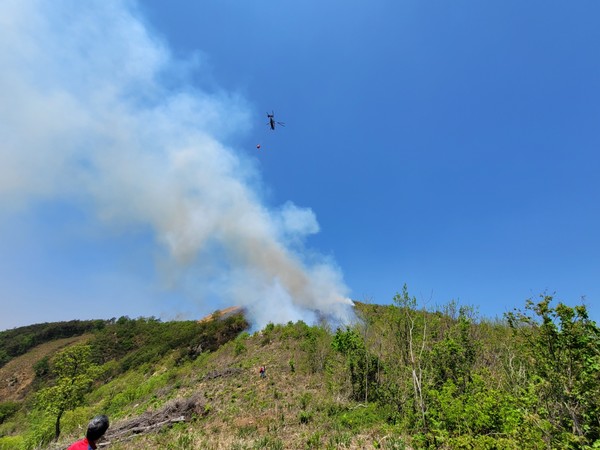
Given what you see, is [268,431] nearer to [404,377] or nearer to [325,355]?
[404,377]

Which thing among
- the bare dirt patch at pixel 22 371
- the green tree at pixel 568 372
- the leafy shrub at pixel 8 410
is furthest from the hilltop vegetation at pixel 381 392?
the bare dirt patch at pixel 22 371

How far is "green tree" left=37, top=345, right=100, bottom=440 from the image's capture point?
26.8 metres

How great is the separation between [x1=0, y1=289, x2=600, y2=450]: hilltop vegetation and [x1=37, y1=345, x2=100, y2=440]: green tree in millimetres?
146

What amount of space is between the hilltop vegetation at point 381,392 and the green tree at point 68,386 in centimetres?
15

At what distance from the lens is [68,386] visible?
90.8 feet

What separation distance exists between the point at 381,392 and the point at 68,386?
1085 inches

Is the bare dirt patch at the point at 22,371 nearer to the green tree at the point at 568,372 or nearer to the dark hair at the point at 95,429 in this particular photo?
the dark hair at the point at 95,429

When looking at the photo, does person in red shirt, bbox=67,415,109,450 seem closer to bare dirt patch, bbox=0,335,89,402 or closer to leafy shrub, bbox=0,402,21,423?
leafy shrub, bbox=0,402,21,423

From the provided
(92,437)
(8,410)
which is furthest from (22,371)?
(92,437)

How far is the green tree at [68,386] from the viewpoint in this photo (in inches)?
1056

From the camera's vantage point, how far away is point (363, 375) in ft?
74.1

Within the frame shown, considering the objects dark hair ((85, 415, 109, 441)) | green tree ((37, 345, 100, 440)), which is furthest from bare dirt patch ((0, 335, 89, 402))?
dark hair ((85, 415, 109, 441))

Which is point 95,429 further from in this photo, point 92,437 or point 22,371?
point 22,371

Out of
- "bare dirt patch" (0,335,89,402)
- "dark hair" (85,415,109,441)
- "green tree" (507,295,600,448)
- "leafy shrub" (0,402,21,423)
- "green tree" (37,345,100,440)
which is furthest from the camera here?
"bare dirt patch" (0,335,89,402)
